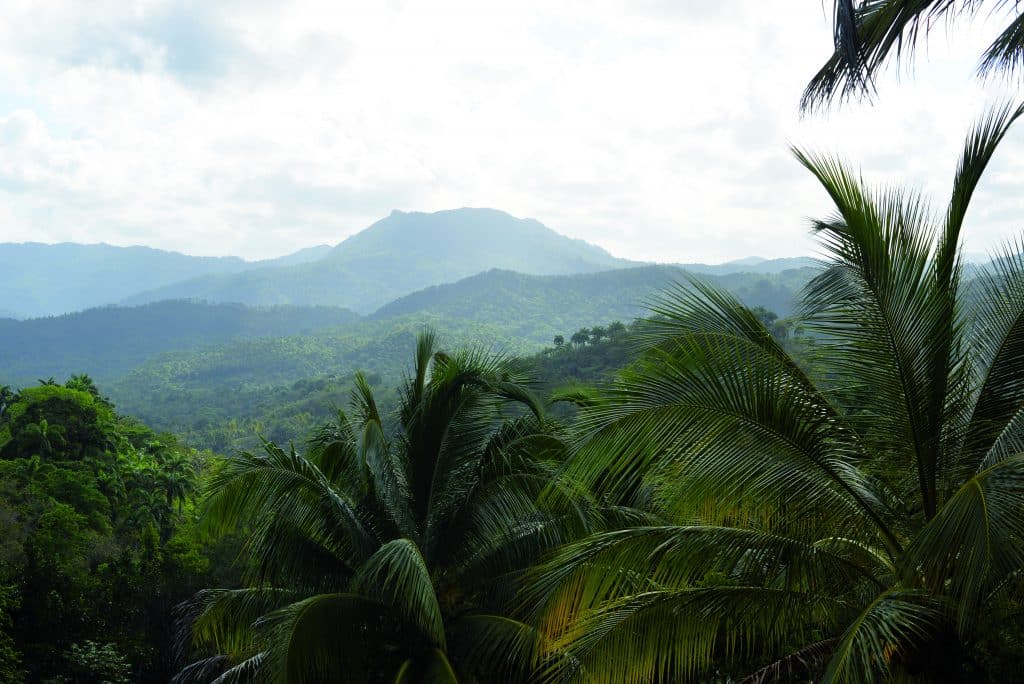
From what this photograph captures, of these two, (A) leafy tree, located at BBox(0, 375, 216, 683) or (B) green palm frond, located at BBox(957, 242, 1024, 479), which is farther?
(A) leafy tree, located at BBox(0, 375, 216, 683)

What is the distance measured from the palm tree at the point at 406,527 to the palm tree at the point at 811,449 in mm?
2515

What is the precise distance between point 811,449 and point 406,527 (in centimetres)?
523

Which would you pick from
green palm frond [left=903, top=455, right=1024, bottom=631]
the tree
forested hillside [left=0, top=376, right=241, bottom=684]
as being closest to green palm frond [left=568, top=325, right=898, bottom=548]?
green palm frond [left=903, top=455, right=1024, bottom=631]

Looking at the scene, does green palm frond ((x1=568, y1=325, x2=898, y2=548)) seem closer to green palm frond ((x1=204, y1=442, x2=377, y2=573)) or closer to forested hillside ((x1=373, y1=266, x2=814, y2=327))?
green palm frond ((x1=204, y1=442, x2=377, y2=573))

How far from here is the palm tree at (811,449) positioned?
15.5 feet

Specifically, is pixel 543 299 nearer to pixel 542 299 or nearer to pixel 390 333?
pixel 542 299

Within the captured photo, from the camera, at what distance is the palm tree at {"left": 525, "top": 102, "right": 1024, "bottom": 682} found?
4727mm

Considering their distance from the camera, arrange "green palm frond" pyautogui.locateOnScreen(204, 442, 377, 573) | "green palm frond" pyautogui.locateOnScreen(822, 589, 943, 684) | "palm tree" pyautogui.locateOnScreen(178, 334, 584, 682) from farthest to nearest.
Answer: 1. "green palm frond" pyautogui.locateOnScreen(204, 442, 377, 573)
2. "palm tree" pyautogui.locateOnScreen(178, 334, 584, 682)
3. "green palm frond" pyautogui.locateOnScreen(822, 589, 943, 684)

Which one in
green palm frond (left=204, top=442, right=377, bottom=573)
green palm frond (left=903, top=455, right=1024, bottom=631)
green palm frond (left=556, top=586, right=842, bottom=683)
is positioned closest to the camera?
green palm frond (left=903, top=455, right=1024, bottom=631)

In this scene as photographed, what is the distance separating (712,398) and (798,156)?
55.3 inches

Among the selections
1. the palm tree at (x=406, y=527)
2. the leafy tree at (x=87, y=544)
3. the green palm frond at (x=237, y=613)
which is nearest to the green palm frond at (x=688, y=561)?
the palm tree at (x=406, y=527)

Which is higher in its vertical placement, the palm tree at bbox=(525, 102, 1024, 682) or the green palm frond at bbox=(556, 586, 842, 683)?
the palm tree at bbox=(525, 102, 1024, 682)

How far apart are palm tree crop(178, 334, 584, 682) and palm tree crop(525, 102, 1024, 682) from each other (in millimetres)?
2515

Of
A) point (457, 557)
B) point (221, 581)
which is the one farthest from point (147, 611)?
point (457, 557)
